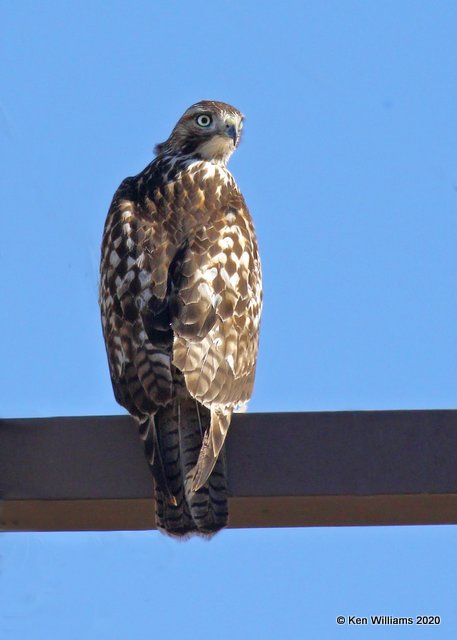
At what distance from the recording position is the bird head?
5906mm

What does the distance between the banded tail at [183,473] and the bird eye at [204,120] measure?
2449 mm

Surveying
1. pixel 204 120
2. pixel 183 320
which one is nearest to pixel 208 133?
pixel 204 120

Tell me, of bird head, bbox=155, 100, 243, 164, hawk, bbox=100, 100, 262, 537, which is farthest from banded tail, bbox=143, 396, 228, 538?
bird head, bbox=155, 100, 243, 164

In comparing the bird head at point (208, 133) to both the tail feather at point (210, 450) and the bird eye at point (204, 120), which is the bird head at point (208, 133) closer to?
the bird eye at point (204, 120)

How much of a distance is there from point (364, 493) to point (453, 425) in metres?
0.30

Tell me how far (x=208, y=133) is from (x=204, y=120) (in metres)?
0.09

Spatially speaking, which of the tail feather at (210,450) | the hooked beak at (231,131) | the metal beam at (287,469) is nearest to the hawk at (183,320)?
the tail feather at (210,450)

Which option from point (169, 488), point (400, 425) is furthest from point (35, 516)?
point (400, 425)

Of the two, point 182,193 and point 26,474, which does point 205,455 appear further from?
point 182,193

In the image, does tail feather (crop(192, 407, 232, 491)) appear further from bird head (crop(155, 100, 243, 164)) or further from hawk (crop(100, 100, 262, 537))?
bird head (crop(155, 100, 243, 164))

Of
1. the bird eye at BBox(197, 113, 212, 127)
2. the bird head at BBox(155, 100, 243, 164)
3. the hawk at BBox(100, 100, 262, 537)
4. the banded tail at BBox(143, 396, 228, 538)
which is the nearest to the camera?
the banded tail at BBox(143, 396, 228, 538)

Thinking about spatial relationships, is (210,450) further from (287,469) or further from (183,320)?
(183,320)

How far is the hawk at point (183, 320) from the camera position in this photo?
11.9 feet

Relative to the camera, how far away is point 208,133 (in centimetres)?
600
